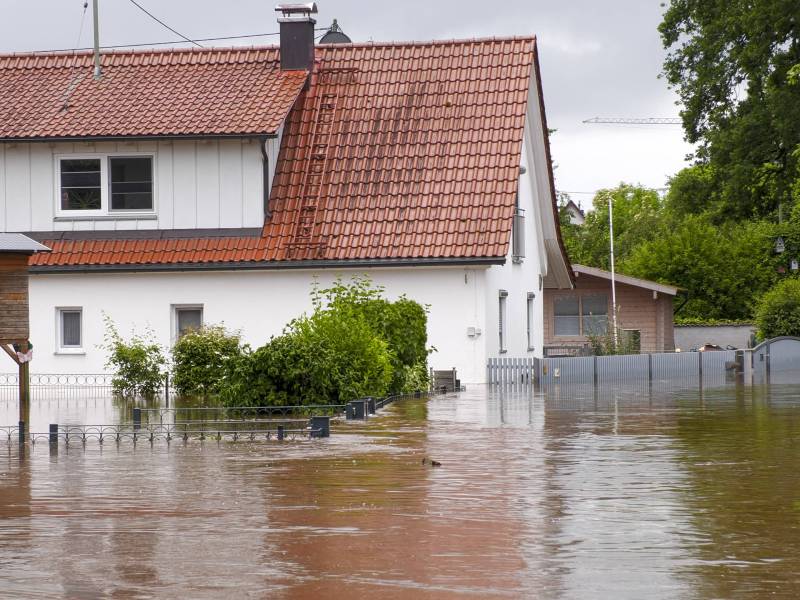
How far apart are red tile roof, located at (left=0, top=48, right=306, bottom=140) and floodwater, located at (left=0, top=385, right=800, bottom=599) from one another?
16627 mm

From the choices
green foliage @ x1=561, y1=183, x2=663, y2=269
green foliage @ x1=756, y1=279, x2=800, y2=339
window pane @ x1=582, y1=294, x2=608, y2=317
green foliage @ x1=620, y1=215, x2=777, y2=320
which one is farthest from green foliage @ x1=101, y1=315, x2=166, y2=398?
green foliage @ x1=561, y1=183, x2=663, y2=269

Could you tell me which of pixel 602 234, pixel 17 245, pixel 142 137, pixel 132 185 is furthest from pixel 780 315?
pixel 602 234

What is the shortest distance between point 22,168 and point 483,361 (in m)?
12.2

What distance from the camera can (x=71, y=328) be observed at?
37375mm

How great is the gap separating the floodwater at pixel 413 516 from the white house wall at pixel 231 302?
14416mm

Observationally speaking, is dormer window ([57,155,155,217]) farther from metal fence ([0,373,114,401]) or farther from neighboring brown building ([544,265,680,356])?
neighboring brown building ([544,265,680,356])

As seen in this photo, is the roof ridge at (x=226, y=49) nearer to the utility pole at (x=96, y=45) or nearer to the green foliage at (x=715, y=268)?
the utility pole at (x=96, y=45)

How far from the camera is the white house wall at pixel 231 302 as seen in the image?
35.5 meters

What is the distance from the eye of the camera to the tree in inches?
1799

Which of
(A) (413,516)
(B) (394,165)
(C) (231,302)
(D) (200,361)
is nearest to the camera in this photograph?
(A) (413,516)

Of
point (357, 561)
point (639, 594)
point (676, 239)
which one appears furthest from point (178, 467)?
point (676, 239)

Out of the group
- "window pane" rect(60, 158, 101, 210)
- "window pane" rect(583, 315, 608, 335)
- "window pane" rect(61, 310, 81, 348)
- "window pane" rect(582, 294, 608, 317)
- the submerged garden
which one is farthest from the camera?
"window pane" rect(582, 294, 608, 317)

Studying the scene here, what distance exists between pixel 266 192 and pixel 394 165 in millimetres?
3145

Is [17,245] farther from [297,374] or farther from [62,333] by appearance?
[62,333]
